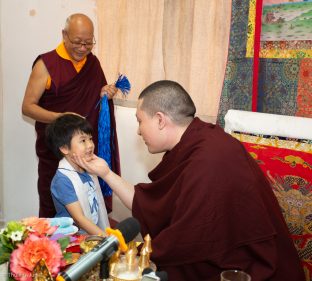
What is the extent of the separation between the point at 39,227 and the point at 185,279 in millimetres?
502

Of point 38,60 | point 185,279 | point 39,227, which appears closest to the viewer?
point 39,227

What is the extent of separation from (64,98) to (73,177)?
2.92 ft

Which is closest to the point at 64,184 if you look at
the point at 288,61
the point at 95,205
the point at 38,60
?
the point at 95,205

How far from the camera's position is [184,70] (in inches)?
101

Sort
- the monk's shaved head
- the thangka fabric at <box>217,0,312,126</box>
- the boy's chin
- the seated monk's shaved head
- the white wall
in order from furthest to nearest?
the white wall < the monk's shaved head < the thangka fabric at <box>217,0,312,126</box> < the boy's chin < the seated monk's shaved head

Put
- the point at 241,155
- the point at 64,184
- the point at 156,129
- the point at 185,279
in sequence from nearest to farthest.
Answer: the point at 185,279 < the point at 241,155 < the point at 156,129 < the point at 64,184

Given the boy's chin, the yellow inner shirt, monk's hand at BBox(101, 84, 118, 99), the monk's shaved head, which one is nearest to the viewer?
the boy's chin

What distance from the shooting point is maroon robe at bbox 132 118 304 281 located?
3.94 feet

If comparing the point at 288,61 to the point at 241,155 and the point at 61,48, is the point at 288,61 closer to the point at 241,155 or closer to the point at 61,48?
the point at 241,155

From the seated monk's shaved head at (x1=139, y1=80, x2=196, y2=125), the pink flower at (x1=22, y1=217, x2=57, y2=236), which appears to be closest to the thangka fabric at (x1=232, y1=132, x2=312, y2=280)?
the seated monk's shaved head at (x1=139, y1=80, x2=196, y2=125)

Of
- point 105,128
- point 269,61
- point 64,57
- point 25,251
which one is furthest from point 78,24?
point 25,251

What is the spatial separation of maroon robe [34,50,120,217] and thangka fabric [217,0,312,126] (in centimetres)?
84

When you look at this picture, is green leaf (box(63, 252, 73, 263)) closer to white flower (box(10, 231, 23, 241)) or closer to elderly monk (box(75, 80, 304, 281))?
white flower (box(10, 231, 23, 241))

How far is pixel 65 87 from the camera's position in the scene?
8.18 ft
